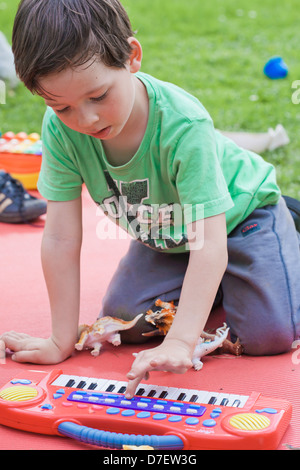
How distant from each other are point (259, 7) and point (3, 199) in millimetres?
3774

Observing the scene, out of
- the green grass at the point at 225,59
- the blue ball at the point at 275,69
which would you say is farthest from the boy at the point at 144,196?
the blue ball at the point at 275,69

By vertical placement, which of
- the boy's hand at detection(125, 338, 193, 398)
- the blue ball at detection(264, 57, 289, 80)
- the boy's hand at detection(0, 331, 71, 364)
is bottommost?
the boy's hand at detection(0, 331, 71, 364)

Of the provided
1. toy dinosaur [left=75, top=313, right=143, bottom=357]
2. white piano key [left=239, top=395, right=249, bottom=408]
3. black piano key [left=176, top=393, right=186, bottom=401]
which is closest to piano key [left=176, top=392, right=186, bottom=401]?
black piano key [left=176, top=393, right=186, bottom=401]

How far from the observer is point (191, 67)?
171 inches

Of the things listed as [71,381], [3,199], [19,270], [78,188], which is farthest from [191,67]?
[71,381]

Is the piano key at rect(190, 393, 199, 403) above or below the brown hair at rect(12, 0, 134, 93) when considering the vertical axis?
below

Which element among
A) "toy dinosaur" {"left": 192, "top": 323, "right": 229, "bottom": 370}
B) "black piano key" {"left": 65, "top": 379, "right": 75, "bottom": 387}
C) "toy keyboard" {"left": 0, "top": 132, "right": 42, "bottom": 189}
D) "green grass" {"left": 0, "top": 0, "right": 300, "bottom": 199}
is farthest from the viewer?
"green grass" {"left": 0, "top": 0, "right": 300, "bottom": 199}

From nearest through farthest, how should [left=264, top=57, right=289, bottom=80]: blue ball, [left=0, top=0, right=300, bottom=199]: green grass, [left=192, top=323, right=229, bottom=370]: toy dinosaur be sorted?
1. [left=192, top=323, right=229, bottom=370]: toy dinosaur
2. [left=0, top=0, right=300, bottom=199]: green grass
3. [left=264, top=57, right=289, bottom=80]: blue ball

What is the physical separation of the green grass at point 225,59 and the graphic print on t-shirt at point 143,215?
110 centimetres

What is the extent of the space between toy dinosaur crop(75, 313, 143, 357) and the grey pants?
0.03 metres

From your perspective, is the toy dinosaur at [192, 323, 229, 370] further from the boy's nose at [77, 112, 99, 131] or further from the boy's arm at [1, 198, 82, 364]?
the boy's nose at [77, 112, 99, 131]

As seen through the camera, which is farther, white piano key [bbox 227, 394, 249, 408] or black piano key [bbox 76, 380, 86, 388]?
black piano key [bbox 76, 380, 86, 388]

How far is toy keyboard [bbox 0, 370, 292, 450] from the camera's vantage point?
1.12 meters

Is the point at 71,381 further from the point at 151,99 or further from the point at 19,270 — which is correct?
the point at 19,270
